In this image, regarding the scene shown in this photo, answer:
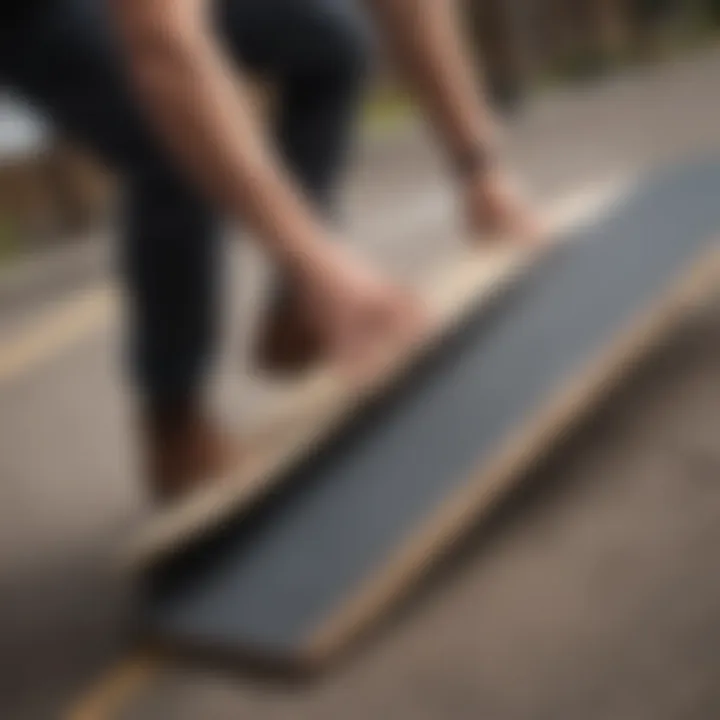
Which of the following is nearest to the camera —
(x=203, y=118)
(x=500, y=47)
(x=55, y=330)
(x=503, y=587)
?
(x=203, y=118)

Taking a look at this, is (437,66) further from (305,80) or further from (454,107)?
(305,80)

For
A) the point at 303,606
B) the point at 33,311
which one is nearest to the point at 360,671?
the point at 303,606

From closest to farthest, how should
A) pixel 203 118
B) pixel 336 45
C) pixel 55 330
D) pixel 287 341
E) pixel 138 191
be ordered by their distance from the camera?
1. pixel 203 118
2. pixel 138 191
3. pixel 336 45
4. pixel 287 341
5. pixel 55 330

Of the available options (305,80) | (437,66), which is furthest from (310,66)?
(437,66)

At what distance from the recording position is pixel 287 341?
64.4 inches

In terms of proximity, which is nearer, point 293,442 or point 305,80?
point 293,442

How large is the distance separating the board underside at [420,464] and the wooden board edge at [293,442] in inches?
1.4

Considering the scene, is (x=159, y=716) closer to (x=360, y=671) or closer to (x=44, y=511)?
(x=360, y=671)

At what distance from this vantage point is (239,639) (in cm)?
114

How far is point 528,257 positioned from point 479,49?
2357 mm

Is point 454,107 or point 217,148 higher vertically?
point 454,107

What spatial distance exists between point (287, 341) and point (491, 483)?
458 mm

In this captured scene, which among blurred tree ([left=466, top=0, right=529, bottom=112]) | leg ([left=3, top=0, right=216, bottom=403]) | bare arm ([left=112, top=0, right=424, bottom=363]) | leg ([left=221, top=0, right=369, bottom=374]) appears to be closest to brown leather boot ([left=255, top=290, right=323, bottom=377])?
leg ([left=221, top=0, right=369, bottom=374])

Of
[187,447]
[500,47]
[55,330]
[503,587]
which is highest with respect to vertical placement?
[500,47]
